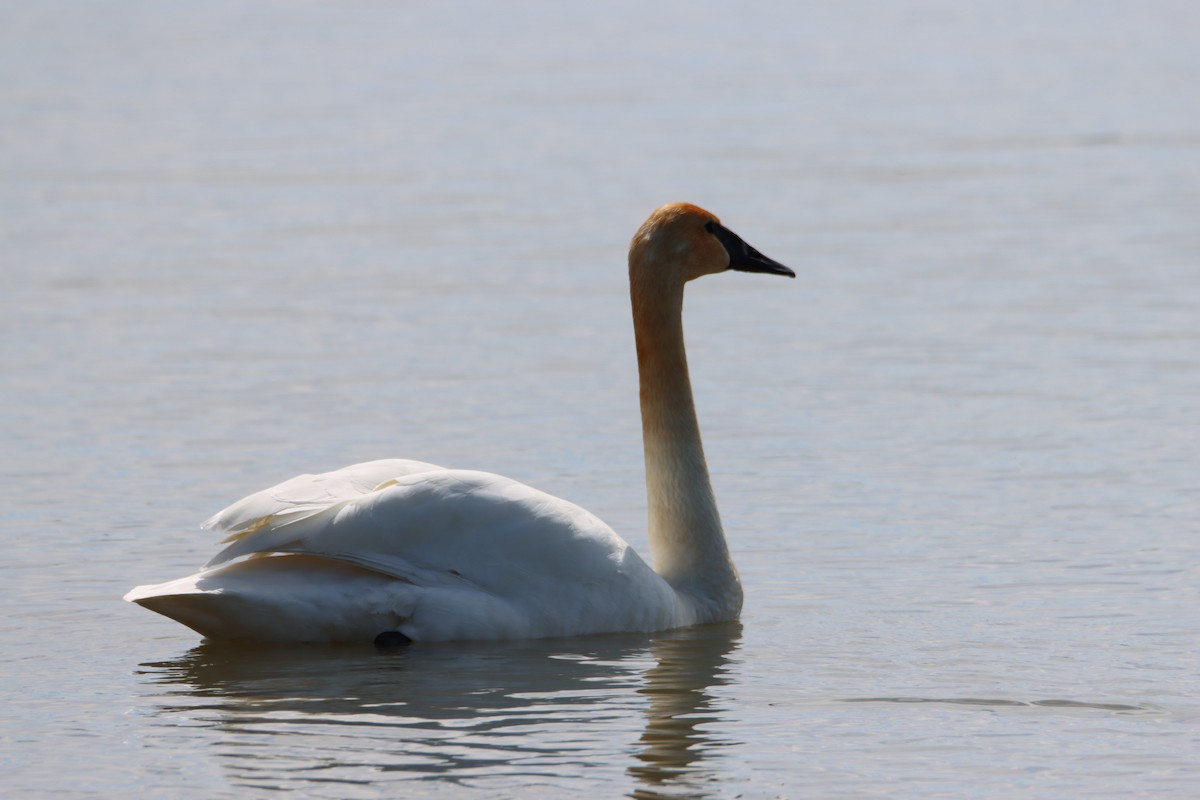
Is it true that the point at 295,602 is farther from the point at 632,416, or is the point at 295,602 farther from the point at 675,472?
the point at 632,416

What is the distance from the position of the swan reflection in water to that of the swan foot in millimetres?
62

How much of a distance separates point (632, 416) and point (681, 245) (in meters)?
3.17

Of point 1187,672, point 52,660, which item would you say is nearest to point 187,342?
point 52,660

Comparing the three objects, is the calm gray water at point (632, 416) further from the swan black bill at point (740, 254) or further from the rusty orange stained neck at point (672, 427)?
the swan black bill at point (740, 254)

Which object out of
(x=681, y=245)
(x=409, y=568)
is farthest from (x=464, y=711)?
(x=681, y=245)

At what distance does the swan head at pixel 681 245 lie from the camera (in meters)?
8.67

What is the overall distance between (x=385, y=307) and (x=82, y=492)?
204 inches

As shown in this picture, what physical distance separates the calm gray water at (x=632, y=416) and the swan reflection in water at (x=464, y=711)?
2 cm

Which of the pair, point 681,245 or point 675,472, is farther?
point 681,245

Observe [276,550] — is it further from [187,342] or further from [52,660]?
[187,342]

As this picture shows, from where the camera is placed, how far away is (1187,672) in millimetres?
7410

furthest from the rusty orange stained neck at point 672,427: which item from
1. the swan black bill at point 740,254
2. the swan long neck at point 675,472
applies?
the swan black bill at point 740,254

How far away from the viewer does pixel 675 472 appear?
28.0ft

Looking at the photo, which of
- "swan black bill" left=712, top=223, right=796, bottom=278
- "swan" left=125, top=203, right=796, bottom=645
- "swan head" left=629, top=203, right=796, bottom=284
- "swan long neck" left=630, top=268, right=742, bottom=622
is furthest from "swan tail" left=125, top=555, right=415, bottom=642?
"swan black bill" left=712, top=223, right=796, bottom=278
